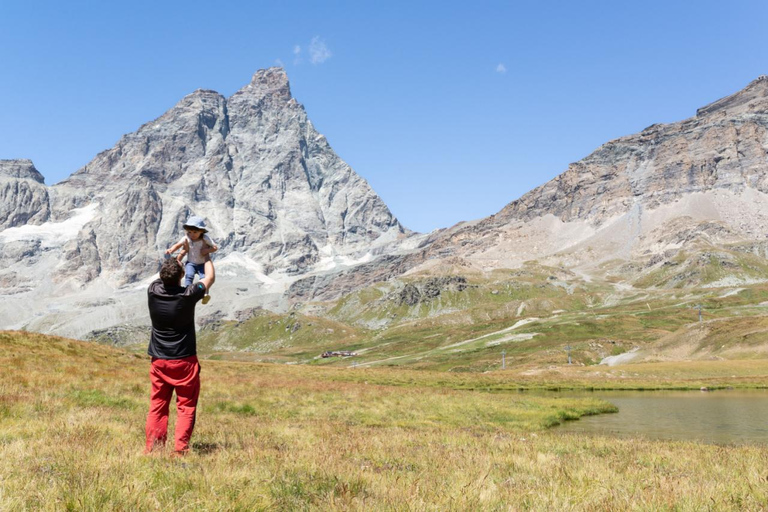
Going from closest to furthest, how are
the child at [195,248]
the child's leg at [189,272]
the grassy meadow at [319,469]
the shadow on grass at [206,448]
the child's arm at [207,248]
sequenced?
the grassy meadow at [319,469] → the shadow on grass at [206,448] → the child at [195,248] → the child's arm at [207,248] → the child's leg at [189,272]

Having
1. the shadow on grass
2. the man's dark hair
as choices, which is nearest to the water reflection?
the shadow on grass

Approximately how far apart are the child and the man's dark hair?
19.3 inches

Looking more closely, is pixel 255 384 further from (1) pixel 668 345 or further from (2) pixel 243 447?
(1) pixel 668 345

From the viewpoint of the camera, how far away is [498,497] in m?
5.74

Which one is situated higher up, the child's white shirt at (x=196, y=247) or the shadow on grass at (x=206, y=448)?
the child's white shirt at (x=196, y=247)

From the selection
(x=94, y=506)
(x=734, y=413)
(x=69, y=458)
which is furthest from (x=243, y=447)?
(x=734, y=413)

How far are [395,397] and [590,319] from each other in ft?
586

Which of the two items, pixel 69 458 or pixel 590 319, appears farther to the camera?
pixel 590 319

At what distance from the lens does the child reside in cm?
917

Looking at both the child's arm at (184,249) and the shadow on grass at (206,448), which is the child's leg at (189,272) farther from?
the shadow on grass at (206,448)

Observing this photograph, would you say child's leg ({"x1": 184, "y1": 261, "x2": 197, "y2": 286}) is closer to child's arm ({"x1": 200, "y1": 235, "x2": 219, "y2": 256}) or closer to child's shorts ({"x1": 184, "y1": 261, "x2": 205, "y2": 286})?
child's shorts ({"x1": 184, "y1": 261, "x2": 205, "y2": 286})

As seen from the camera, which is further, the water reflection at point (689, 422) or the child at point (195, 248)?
the water reflection at point (689, 422)

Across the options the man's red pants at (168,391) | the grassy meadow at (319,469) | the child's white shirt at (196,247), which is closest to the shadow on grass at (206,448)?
the grassy meadow at (319,469)

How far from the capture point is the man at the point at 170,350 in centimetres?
845
